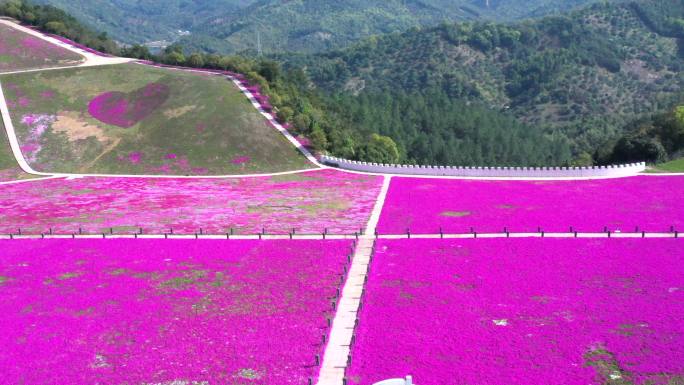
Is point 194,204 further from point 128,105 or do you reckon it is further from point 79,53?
point 79,53

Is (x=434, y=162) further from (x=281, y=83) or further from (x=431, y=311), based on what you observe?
(x=431, y=311)

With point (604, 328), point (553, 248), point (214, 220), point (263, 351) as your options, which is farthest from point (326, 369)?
point (214, 220)

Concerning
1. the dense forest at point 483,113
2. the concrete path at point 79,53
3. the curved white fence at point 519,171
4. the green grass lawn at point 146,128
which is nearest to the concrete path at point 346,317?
the curved white fence at point 519,171

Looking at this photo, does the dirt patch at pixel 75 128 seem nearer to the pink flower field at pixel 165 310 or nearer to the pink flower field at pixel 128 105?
the pink flower field at pixel 128 105

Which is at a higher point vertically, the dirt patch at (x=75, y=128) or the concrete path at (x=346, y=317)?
the concrete path at (x=346, y=317)

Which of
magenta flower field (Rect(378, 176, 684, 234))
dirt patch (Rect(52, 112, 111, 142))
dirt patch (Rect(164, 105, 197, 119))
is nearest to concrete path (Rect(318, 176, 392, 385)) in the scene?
magenta flower field (Rect(378, 176, 684, 234))

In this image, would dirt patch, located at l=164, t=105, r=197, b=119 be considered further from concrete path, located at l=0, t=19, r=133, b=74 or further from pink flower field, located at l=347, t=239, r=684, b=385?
pink flower field, located at l=347, t=239, r=684, b=385

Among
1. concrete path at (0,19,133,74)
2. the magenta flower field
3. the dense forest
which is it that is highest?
the magenta flower field
